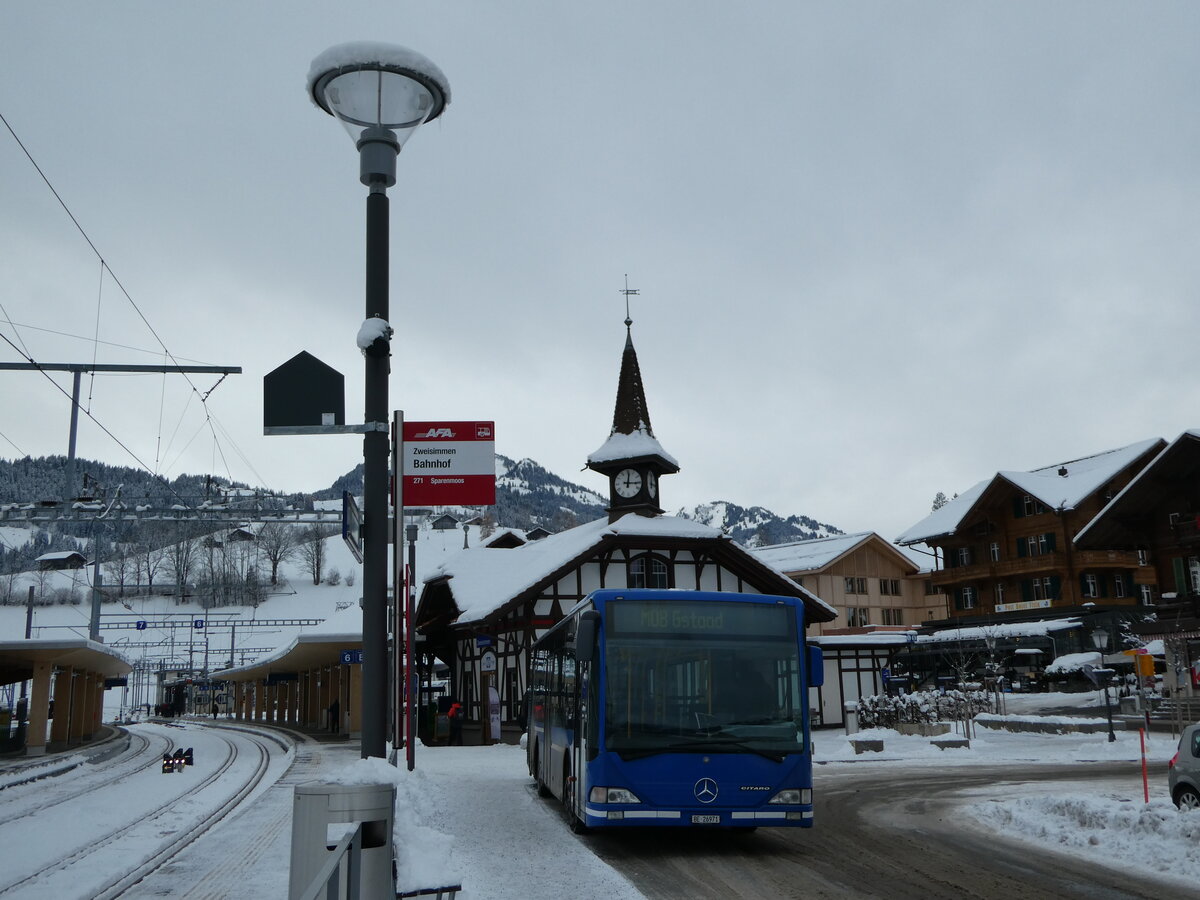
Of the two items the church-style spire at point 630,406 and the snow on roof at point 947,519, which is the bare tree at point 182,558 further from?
the church-style spire at point 630,406

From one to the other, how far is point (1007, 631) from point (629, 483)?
27.1 metres

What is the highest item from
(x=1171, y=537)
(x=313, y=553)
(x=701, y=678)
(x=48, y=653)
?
(x=313, y=553)

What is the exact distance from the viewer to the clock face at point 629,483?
39938 mm

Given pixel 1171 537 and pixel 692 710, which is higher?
pixel 1171 537

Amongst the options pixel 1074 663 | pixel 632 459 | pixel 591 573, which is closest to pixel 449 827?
pixel 591 573

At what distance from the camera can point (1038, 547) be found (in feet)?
198

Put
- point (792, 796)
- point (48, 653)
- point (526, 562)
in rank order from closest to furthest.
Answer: point (792, 796) → point (48, 653) → point (526, 562)

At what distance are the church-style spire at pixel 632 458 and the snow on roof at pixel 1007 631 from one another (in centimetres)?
2360

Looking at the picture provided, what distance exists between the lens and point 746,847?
1248cm

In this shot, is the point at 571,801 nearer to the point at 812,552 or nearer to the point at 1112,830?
the point at 1112,830

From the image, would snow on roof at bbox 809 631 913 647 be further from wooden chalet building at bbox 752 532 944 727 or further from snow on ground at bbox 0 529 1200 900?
wooden chalet building at bbox 752 532 944 727

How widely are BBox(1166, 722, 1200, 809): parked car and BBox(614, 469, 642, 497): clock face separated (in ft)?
90.2

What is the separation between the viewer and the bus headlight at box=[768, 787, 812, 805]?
11.4m

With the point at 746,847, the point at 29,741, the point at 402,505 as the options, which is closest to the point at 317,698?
the point at 29,741
